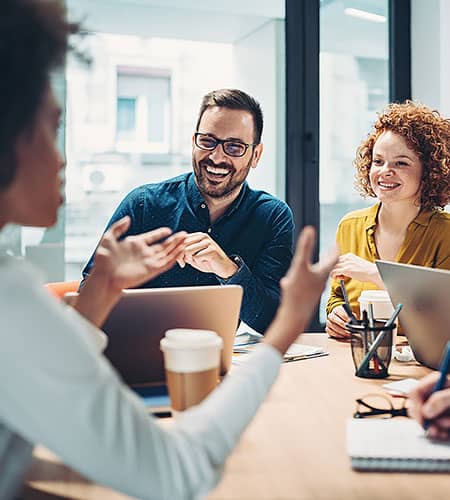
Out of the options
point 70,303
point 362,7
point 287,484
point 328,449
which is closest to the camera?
point 287,484

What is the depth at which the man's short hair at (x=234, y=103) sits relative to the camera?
7.59 ft

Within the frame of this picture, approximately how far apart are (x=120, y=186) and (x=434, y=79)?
114 inches

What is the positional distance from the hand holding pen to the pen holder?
0.37 metres

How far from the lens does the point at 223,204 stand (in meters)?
2.37

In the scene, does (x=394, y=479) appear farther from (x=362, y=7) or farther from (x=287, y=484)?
(x=362, y=7)

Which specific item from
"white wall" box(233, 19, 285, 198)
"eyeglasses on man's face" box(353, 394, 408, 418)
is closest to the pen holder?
"eyeglasses on man's face" box(353, 394, 408, 418)

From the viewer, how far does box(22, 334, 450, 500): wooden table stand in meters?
0.85

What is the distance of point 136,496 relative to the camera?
2.36 ft

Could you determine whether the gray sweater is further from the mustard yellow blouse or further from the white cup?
the mustard yellow blouse

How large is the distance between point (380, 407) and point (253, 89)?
4.05m

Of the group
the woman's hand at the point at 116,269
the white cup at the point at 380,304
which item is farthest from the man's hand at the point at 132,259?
the white cup at the point at 380,304

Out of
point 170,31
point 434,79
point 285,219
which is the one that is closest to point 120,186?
point 170,31

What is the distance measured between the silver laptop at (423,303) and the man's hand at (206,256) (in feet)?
1.77

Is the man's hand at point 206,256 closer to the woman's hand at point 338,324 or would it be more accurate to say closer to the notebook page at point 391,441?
the woman's hand at point 338,324
